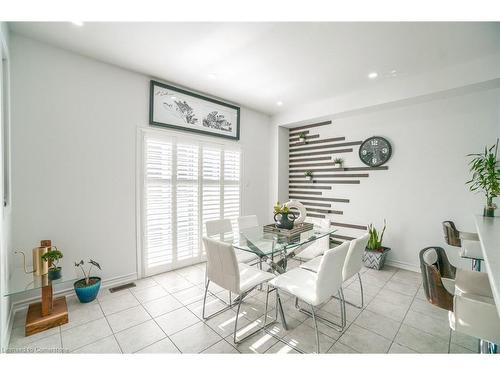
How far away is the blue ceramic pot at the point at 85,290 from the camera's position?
2.35 meters

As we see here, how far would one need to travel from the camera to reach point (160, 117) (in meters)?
3.11

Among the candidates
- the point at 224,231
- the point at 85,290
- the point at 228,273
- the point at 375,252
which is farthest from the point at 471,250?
the point at 85,290

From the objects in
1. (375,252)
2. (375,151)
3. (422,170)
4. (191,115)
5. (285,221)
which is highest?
(191,115)

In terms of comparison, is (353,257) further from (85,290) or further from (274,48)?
(85,290)

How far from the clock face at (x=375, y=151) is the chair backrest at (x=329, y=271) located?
7.99 ft

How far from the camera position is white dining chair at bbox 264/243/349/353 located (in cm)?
163

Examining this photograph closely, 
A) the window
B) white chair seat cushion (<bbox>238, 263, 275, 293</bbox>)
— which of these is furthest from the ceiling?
white chair seat cushion (<bbox>238, 263, 275, 293</bbox>)

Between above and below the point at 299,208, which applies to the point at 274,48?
above

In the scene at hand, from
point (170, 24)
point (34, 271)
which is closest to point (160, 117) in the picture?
point (170, 24)

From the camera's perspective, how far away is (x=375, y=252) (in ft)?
11.1

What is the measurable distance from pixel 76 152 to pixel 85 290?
5.13ft

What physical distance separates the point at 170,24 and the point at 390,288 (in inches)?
154

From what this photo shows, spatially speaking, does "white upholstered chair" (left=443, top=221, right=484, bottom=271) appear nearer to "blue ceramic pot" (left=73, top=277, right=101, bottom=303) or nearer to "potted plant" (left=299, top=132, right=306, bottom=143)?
"potted plant" (left=299, top=132, right=306, bottom=143)
